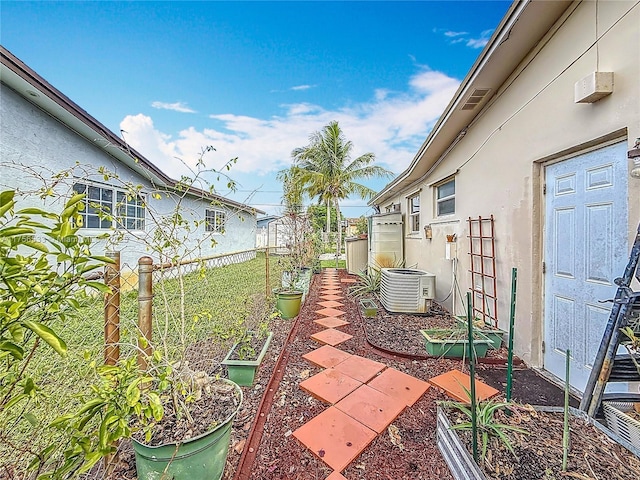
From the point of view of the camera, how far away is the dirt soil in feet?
4.85

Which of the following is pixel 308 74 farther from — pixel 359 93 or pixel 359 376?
pixel 359 376

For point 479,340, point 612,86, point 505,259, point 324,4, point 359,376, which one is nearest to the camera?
point 612,86

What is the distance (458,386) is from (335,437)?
1.44 meters

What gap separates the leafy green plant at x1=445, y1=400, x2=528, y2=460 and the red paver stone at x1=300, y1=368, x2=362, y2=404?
104cm

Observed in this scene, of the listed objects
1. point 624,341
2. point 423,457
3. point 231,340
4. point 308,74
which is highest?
point 308,74

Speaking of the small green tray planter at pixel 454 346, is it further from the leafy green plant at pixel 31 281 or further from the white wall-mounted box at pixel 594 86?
the leafy green plant at pixel 31 281

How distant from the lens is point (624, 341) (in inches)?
71.4

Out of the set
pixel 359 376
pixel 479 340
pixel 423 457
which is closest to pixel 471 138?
pixel 479 340

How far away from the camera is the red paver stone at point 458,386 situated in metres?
2.59

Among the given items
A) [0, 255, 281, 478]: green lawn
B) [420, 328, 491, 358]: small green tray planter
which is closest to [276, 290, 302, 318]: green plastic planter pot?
[0, 255, 281, 478]: green lawn

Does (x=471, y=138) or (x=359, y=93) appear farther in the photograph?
(x=359, y=93)

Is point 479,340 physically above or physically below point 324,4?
below

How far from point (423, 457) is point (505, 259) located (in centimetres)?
269

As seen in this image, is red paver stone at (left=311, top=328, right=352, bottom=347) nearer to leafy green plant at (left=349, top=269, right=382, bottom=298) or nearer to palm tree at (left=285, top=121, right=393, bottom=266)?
leafy green plant at (left=349, top=269, right=382, bottom=298)
